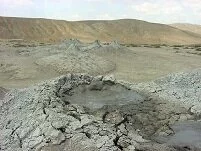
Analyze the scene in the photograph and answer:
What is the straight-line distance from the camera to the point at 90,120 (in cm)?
704

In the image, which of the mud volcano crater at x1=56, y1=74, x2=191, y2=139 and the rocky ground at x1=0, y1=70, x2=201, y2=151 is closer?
the rocky ground at x1=0, y1=70, x2=201, y2=151

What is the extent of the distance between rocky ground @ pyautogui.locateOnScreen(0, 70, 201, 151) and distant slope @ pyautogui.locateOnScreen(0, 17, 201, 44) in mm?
45075

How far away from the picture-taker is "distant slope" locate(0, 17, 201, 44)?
55.5 meters

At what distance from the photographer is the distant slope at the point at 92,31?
182 feet

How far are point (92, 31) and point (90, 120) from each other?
53.3m

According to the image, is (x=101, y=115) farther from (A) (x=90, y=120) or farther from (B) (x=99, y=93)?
(B) (x=99, y=93)

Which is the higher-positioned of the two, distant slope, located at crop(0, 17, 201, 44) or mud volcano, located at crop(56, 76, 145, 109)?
mud volcano, located at crop(56, 76, 145, 109)

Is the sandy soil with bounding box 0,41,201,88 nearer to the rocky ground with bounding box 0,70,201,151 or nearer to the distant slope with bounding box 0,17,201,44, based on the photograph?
the rocky ground with bounding box 0,70,201,151

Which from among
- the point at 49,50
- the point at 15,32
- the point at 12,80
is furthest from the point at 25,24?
the point at 12,80

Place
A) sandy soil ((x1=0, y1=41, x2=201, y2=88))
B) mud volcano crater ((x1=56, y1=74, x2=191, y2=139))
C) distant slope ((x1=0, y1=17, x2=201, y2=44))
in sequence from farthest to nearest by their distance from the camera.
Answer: distant slope ((x1=0, y1=17, x2=201, y2=44)) → sandy soil ((x1=0, y1=41, x2=201, y2=88)) → mud volcano crater ((x1=56, y1=74, x2=191, y2=139))

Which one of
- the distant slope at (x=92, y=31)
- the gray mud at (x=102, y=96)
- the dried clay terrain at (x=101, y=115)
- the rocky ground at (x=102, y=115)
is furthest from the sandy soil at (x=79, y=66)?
the distant slope at (x=92, y=31)

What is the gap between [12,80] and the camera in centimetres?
1625

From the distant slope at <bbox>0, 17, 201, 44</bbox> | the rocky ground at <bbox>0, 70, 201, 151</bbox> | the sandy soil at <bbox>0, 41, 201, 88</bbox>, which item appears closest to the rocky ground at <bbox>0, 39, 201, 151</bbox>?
the rocky ground at <bbox>0, 70, 201, 151</bbox>

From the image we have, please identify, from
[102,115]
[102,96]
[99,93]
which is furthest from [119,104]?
[102,115]
